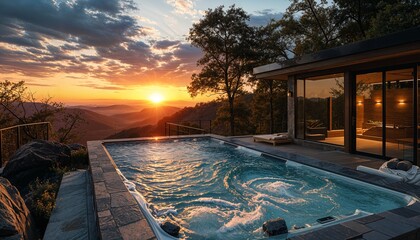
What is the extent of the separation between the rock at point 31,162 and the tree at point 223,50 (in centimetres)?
1193

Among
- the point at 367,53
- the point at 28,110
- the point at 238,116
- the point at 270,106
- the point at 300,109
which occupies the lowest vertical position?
the point at 238,116

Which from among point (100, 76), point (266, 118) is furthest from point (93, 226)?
point (266, 118)

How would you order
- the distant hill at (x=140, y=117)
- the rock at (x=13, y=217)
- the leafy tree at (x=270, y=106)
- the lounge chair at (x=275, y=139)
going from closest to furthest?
the rock at (x=13, y=217)
the lounge chair at (x=275, y=139)
the leafy tree at (x=270, y=106)
the distant hill at (x=140, y=117)

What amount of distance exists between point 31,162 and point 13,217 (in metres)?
3.92

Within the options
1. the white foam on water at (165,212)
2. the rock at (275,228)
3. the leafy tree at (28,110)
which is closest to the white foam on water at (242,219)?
the rock at (275,228)

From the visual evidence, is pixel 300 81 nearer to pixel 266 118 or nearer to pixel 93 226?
pixel 93 226

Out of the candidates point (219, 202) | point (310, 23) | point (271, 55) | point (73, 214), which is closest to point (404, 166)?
point (219, 202)

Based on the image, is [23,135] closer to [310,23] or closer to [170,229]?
[170,229]

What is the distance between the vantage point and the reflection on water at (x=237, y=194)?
12.5ft

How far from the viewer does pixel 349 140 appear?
286 inches

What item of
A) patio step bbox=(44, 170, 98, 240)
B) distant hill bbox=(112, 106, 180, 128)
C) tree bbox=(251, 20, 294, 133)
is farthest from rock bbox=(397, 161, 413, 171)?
distant hill bbox=(112, 106, 180, 128)

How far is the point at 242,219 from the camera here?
151 inches

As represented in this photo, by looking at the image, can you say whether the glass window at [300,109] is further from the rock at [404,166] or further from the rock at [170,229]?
the rock at [170,229]

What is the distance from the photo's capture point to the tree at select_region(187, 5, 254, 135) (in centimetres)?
1714
